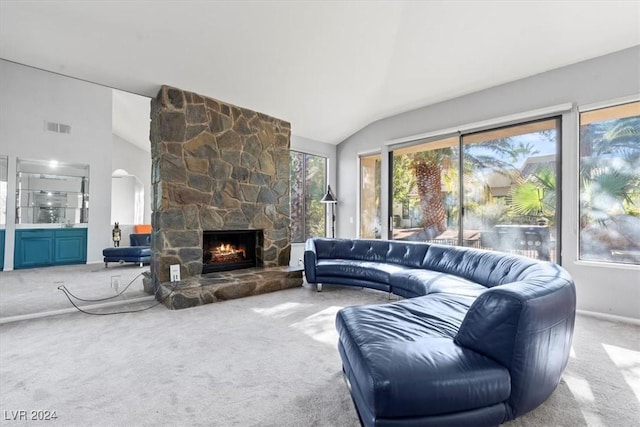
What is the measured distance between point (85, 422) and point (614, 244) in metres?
4.80

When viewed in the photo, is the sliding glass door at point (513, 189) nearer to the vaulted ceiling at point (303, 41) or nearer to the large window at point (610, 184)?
the large window at point (610, 184)

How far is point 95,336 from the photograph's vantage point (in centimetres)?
259

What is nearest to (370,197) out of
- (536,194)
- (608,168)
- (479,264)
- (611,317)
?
(536,194)

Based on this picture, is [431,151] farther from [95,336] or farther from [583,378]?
[95,336]

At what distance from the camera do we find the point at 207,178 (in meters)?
3.99

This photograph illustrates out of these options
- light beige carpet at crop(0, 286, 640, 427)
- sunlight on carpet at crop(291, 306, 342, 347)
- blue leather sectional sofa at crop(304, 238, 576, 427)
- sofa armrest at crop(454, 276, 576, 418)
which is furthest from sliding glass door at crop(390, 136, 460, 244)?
sofa armrest at crop(454, 276, 576, 418)

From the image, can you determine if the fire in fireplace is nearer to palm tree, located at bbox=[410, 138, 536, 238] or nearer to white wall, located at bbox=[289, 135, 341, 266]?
white wall, located at bbox=[289, 135, 341, 266]

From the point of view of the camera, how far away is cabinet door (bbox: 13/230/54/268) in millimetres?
5766

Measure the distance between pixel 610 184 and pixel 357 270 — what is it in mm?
2994

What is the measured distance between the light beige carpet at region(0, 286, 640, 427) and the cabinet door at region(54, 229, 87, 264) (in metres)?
4.09

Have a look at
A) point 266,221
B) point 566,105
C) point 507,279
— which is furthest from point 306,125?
point 507,279

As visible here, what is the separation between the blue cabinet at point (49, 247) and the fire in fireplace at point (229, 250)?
4.18 meters

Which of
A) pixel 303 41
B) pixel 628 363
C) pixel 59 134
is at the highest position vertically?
pixel 303 41

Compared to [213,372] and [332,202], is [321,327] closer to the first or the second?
[213,372]
